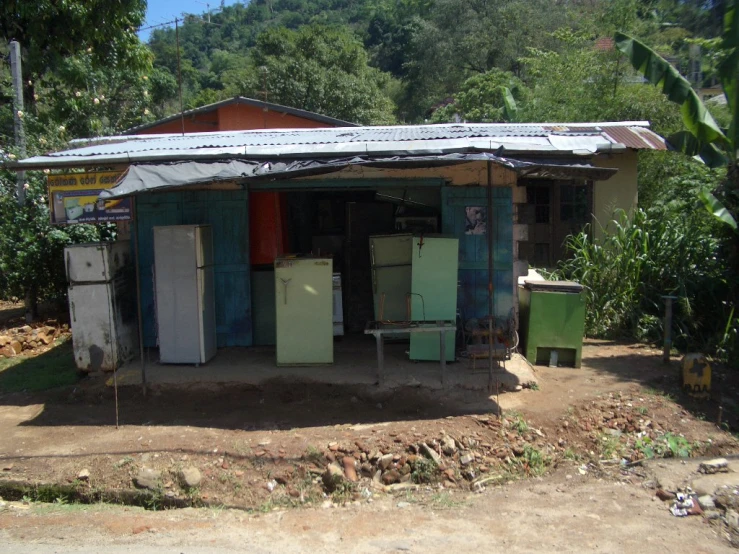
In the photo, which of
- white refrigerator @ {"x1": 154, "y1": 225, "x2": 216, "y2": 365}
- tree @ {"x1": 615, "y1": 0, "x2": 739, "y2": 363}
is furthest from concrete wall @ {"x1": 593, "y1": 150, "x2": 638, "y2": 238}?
white refrigerator @ {"x1": 154, "y1": 225, "x2": 216, "y2": 365}

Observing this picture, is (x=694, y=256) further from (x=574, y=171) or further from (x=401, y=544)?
(x=401, y=544)

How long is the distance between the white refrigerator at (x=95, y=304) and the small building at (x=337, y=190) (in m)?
0.55

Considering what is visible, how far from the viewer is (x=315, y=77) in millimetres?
25953

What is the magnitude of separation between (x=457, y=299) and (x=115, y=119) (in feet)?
41.5

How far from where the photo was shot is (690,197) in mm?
10672

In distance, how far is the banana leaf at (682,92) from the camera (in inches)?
336

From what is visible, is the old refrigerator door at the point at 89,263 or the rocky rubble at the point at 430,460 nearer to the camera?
the rocky rubble at the point at 430,460

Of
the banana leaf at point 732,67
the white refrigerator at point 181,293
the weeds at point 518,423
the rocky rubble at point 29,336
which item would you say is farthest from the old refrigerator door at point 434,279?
the rocky rubble at point 29,336

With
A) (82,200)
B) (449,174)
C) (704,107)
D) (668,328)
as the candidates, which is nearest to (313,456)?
(449,174)

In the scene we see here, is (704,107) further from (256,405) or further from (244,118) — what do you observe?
(244,118)

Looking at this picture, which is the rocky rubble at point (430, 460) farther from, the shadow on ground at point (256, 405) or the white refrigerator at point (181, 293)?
the white refrigerator at point (181, 293)

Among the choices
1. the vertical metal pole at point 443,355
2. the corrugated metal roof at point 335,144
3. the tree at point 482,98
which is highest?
the tree at point 482,98

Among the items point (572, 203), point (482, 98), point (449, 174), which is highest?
point (482, 98)

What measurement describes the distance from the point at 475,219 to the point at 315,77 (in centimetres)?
2009
